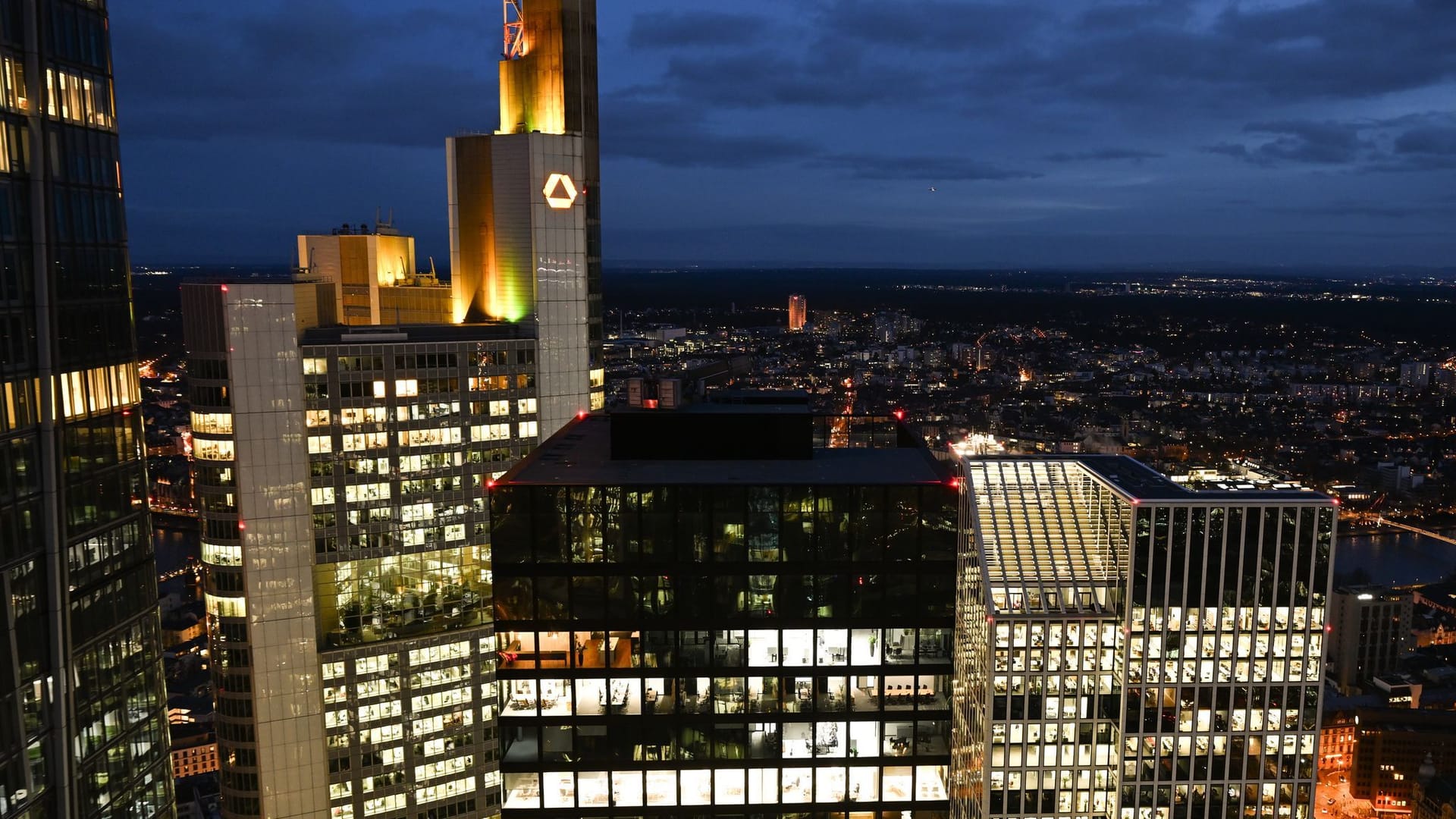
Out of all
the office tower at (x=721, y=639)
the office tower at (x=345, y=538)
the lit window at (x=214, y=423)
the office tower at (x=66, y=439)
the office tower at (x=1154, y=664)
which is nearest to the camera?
the office tower at (x=66, y=439)

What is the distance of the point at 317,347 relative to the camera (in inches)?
2940

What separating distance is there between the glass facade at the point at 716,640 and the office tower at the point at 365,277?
6084 cm

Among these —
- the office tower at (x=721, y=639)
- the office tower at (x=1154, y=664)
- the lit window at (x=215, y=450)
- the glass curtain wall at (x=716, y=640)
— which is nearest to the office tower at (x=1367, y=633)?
the office tower at (x=1154, y=664)

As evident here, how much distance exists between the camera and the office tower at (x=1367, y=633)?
181875 mm

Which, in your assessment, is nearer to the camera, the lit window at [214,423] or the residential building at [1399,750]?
the lit window at [214,423]

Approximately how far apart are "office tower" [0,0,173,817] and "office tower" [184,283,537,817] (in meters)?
36.9

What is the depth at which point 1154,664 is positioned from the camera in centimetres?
4575

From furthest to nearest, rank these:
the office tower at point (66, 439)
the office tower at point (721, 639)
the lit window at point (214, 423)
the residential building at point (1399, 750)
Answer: the residential building at point (1399, 750) → the lit window at point (214, 423) → the office tower at point (721, 639) → the office tower at point (66, 439)

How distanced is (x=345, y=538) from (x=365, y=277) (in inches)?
1301

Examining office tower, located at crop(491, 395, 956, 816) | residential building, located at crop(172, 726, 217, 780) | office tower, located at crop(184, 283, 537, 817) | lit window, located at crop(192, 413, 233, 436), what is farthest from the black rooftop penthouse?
residential building, located at crop(172, 726, 217, 780)

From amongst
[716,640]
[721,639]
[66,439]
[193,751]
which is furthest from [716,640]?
[193,751]

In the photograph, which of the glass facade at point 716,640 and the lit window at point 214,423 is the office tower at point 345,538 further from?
the glass facade at point 716,640

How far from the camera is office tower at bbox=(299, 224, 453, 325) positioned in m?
97.6

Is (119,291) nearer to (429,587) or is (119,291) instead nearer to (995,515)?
(995,515)
